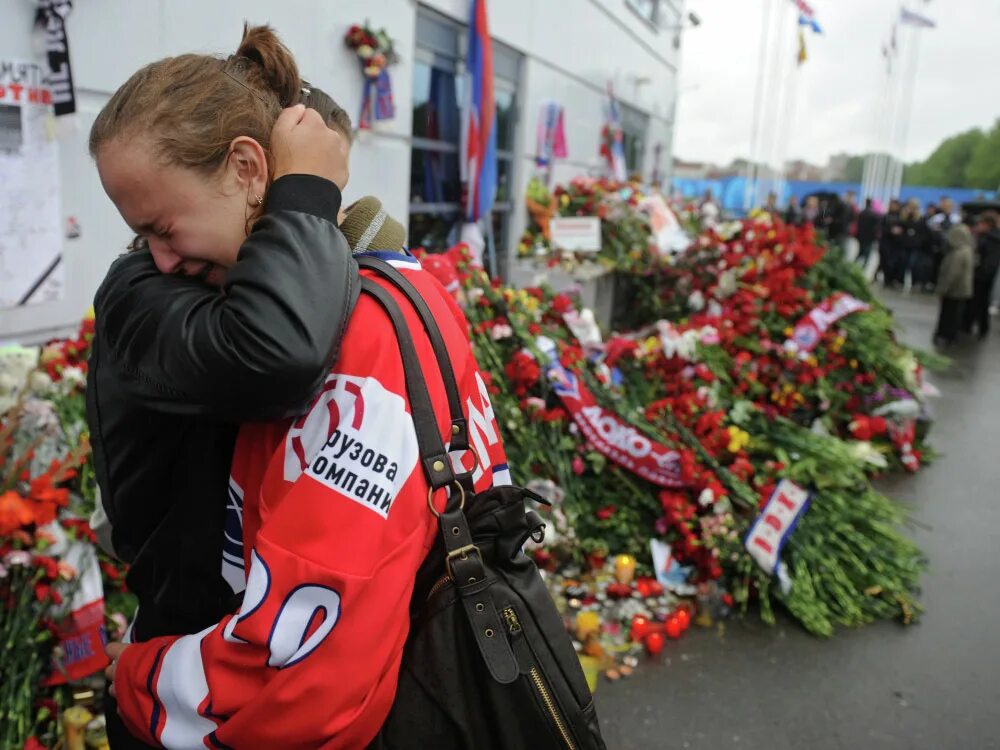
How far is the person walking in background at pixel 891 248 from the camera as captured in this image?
57.3ft

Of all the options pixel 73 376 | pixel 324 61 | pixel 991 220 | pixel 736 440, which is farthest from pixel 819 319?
pixel 991 220

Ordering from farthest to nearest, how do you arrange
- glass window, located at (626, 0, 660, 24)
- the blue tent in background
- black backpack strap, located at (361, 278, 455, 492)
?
1. the blue tent in background
2. glass window, located at (626, 0, 660, 24)
3. black backpack strap, located at (361, 278, 455, 492)

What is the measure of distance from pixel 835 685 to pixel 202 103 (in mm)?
3225

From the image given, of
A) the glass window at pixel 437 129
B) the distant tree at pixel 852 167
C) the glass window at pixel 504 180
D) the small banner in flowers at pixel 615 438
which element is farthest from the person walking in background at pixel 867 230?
the distant tree at pixel 852 167

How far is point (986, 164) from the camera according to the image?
66.6m

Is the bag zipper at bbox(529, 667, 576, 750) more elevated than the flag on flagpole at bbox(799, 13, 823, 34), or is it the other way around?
the flag on flagpole at bbox(799, 13, 823, 34)

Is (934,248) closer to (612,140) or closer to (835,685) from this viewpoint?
(612,140)

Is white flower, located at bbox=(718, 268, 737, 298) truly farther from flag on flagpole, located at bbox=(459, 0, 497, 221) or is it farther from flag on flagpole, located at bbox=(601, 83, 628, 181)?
flag on flagpole, located at bbox=(601, 83, 628, 181)

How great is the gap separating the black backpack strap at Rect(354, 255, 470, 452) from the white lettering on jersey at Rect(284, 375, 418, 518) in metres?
0.10

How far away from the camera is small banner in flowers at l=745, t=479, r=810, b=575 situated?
3.60 m

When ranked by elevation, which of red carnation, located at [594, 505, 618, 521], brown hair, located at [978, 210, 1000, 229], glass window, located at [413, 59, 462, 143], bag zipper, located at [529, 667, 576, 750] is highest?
glass window, located at [413, 59, 462, 143]

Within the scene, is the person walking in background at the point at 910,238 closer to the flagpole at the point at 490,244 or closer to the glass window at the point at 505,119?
the glass window at the point at 505,119

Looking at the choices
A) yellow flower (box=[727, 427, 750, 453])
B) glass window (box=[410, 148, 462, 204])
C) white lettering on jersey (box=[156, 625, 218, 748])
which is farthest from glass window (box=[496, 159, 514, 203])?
white lettering on jersey (box=[156, 625, 218, 748])

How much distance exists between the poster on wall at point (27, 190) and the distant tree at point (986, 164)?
73.4 meters
